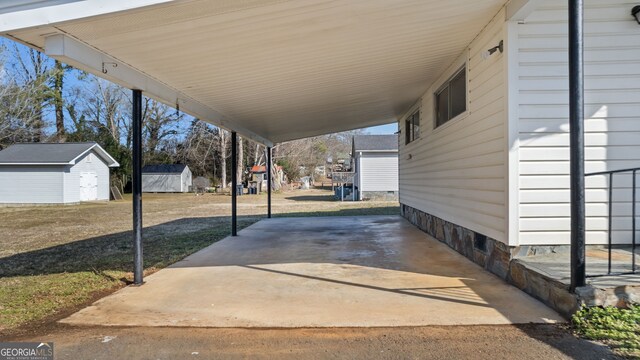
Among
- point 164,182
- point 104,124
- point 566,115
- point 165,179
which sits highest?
→ point 104,124

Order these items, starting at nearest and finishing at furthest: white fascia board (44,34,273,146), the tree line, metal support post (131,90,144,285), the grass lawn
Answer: white fascia board (44,34,273,146) < the grass lawn < metal support post (131,90,144,285) < the tree line

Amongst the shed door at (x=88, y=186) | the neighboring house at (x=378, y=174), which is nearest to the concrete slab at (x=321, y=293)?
the neighboring house at (x=378, y=174)

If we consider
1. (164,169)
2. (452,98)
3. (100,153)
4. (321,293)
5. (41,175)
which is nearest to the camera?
(321,293)

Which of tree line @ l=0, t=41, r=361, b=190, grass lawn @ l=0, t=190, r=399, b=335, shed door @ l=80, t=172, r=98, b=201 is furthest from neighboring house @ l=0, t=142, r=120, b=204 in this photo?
grass lawn @ l=0, t=190, r=399, b=335

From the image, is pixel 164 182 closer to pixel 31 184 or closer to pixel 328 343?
pixel 31 184

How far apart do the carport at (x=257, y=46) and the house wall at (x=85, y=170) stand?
1814 centimetres

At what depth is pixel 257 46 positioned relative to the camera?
4082mm

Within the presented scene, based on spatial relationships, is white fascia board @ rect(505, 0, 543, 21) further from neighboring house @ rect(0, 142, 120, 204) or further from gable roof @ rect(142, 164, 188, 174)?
gable roof @ rect(142, 164, 188, 174)

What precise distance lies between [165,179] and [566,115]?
33.9 m

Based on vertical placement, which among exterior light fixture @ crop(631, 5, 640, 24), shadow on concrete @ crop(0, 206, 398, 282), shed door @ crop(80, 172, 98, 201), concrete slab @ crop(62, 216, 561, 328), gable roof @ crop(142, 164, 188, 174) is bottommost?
shadow on concrete @ crop(0, 206, 398, 282)

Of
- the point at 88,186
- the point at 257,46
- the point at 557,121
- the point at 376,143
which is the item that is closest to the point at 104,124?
the point at 88,186

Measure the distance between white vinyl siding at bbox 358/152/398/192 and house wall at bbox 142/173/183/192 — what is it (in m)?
19.0

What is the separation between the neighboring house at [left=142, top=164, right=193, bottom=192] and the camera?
112ft

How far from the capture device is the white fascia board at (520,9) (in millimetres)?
3748
